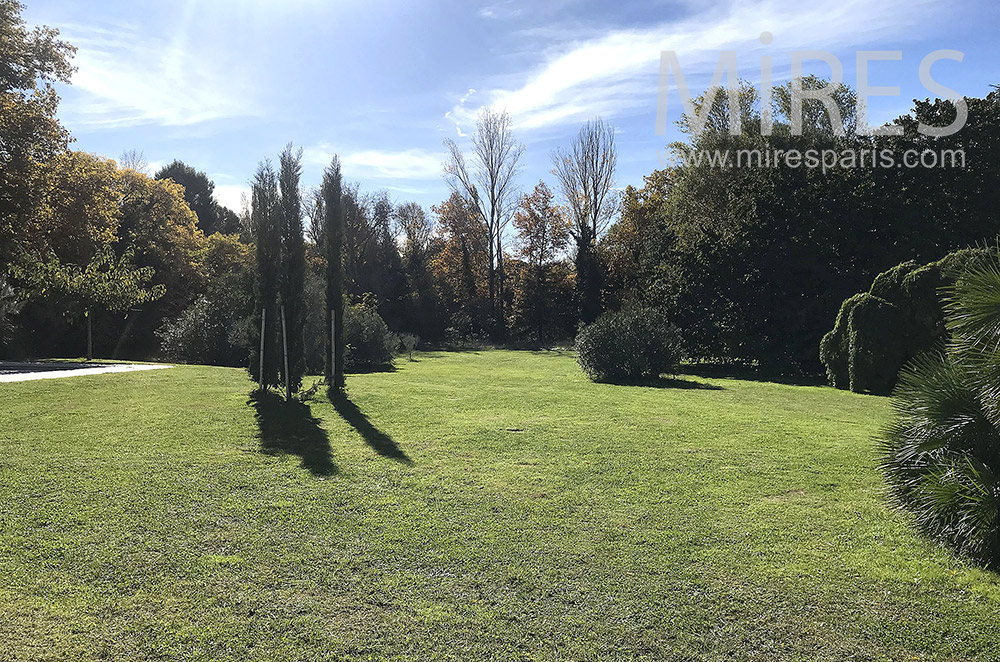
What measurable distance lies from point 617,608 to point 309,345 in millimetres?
13212

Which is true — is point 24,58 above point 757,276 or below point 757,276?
above

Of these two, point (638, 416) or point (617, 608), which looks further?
point (638, 416)

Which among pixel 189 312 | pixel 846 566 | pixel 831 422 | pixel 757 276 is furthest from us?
pixel 757 276

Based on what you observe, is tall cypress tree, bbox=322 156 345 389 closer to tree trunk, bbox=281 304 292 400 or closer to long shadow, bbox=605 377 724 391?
tree trunk, bbox=281 304 292 400

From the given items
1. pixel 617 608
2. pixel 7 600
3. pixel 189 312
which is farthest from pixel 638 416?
pixel 189 312

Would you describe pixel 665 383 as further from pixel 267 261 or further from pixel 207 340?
pixel 207 340

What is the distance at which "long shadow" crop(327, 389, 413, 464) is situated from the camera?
6.84 m

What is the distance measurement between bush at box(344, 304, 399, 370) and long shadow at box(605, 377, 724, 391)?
24.8 feet

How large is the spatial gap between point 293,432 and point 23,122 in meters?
16.1

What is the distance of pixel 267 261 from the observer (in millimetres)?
10469

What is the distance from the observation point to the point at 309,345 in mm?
15391

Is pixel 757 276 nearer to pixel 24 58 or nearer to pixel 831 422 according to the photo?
pixel 831 422

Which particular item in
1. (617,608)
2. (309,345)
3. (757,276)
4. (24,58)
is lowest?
(617,608)

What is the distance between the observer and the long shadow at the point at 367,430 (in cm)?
684
